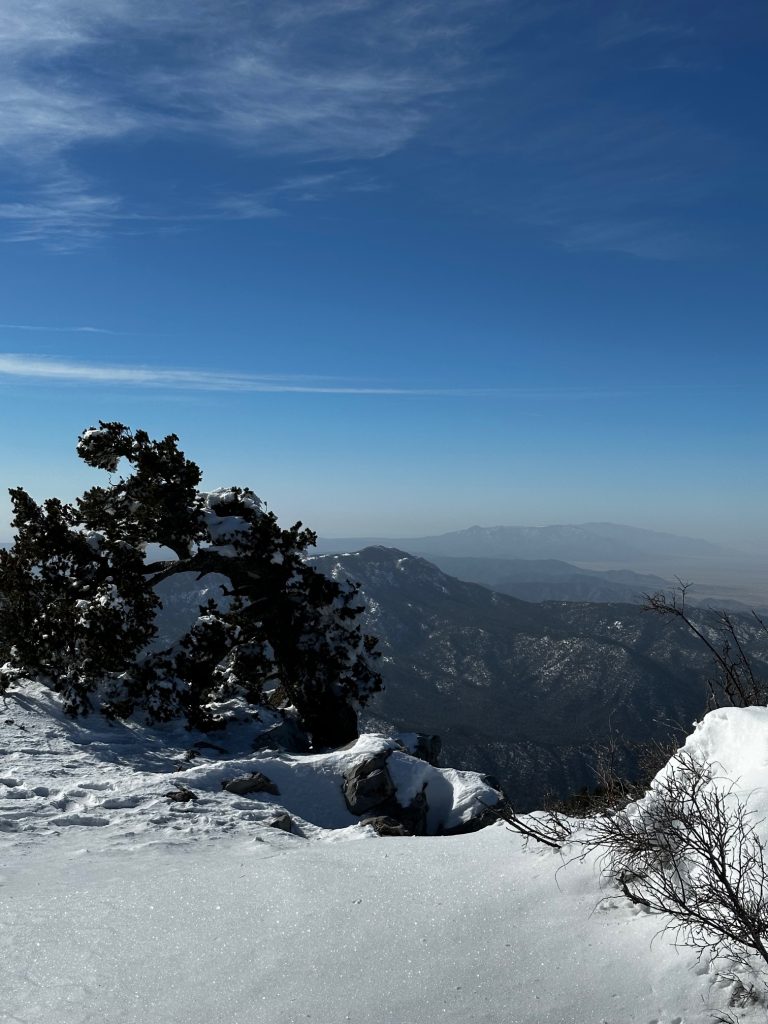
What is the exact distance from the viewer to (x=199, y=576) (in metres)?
17.4

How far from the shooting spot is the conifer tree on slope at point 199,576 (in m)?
15.8

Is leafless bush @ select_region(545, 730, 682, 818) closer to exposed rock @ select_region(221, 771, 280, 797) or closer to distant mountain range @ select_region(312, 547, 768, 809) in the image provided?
exposed rock @ select_region(221, 771, 280, 797)

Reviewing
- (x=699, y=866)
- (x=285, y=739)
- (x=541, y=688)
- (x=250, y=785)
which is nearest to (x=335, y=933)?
(x=699, y=866)

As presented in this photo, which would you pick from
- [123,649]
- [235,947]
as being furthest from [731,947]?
[123,649]

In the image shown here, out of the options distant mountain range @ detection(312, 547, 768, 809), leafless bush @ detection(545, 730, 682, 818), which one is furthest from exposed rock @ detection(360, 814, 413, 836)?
distant mountain range @ detection(312, 547, 768, 809)

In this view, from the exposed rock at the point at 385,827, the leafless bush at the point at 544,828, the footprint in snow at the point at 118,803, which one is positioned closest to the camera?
the leafless bush at the point at 544,828

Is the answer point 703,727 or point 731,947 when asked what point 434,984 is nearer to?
point 731,947

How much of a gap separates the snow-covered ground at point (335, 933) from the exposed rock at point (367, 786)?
3493 mm

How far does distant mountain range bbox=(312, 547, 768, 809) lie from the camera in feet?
390

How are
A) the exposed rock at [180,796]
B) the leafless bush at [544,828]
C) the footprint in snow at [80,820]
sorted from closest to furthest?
the leafless bush at [544,828] < the footprint in snow at [80,820] < the exposed rock at [180,796]

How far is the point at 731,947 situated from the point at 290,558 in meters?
14.7

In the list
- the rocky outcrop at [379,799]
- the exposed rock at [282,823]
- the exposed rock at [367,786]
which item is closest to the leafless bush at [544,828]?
the exposed rock at [282,823]

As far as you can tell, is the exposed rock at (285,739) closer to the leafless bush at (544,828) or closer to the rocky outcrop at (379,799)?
the rocky outcrop at (379,799)

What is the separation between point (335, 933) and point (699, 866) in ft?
9.06
